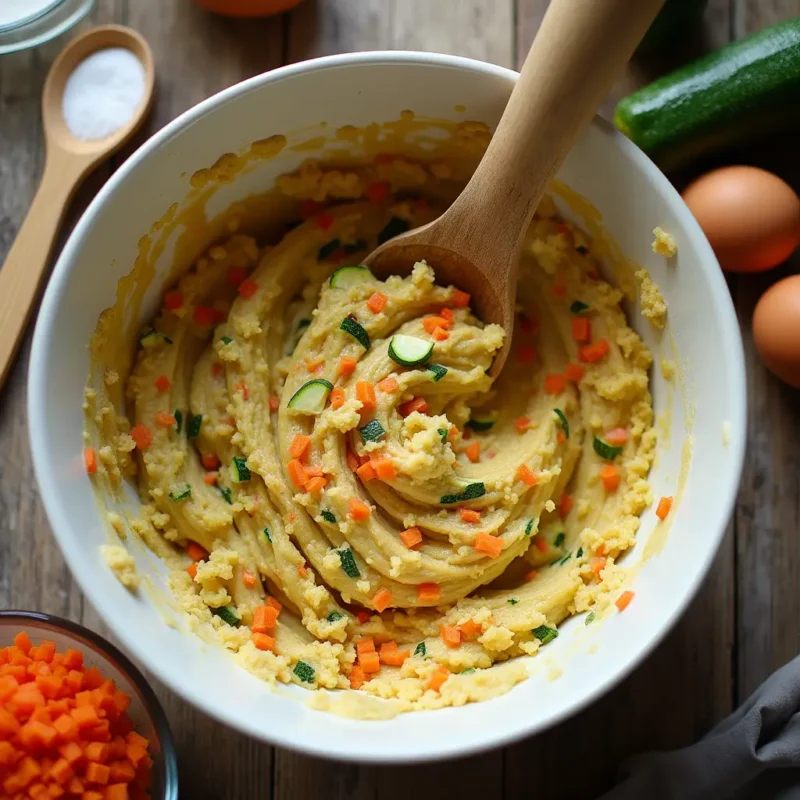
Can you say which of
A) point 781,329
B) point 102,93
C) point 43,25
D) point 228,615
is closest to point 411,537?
point 228,615

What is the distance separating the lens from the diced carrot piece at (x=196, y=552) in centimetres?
215

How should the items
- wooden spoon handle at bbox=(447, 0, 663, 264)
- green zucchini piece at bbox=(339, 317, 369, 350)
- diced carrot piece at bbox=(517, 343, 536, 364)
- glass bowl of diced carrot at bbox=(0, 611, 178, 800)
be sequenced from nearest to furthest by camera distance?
wooden spoon handle at bbox=(447, 0, 663, 264)
glass bowl of diced carrot at bbox=(0, 611, 178, 800)
green zucchini piece at bbox=(339, 317, 369, 350)
diced carrot piece at bbox=(517, 343, 536, 364)

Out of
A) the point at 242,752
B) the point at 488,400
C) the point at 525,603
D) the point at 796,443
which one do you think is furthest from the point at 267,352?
the point at 796,443

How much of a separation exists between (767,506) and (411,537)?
1.00m

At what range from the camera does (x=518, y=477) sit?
213cm

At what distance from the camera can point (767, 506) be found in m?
2.39

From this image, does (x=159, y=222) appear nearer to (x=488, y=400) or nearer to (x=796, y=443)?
(x=488, y=400)

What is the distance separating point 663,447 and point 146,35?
1.78m

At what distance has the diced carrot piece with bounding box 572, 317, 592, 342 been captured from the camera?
2.26 metres

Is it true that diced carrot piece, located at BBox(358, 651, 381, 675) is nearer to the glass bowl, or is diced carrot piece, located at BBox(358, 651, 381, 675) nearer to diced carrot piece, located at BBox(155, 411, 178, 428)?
diced carrot piece, located at BBox(155, 411, 178, 428)

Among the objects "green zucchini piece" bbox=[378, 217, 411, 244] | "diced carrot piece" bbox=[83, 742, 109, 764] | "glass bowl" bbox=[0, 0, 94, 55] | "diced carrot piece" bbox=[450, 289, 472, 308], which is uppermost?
"glass bowl" bbox=[0, 0, 94, 55]

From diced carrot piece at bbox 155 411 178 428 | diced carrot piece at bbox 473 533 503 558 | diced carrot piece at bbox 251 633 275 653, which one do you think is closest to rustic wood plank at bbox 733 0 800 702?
diced carrot piece at bbox 473 533 503 558

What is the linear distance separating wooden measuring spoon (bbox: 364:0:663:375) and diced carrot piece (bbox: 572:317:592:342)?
19cm

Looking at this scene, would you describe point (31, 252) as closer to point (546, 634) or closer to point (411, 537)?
point (411, 537)
